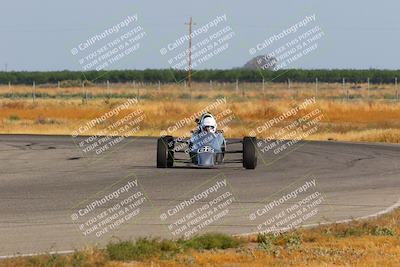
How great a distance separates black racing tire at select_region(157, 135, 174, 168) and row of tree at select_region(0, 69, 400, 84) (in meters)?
105

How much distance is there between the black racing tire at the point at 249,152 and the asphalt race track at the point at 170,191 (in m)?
0.30

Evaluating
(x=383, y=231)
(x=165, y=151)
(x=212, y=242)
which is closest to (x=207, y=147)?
(x=165, y=151)

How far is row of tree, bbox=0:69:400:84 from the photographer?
5413 inches

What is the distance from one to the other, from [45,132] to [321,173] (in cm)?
2461

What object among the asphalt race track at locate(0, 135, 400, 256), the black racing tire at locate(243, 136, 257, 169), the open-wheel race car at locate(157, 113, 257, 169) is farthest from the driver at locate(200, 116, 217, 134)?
the asphalt race track at locate(0, 135, 400, 256)

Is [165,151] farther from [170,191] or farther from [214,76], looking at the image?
[214,76]

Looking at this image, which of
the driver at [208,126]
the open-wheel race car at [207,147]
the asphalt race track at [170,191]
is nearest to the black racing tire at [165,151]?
the open-wheel race car at [207,147]

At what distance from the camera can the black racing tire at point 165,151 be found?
89.6 feet

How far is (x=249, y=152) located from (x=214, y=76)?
113 metres

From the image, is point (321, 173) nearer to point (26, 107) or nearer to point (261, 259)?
point (261, 259)

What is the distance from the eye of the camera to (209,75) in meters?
139

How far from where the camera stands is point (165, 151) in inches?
1085

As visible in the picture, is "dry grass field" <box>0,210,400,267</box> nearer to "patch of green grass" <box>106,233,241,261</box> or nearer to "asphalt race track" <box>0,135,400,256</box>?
"patch of green grass" <box>106,233,241,261</box>

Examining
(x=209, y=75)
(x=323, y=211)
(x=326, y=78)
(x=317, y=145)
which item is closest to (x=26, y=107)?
(x=317, y=145)
